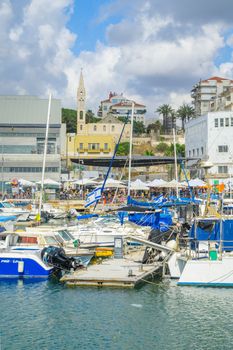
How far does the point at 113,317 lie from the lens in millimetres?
24719

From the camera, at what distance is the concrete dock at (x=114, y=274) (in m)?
29.1

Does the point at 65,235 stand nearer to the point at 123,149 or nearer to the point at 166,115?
the point at 123,149

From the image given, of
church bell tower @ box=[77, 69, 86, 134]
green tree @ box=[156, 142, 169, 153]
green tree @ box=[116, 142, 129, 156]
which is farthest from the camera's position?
church bell tower @ box=[77, 69, 86, 134]

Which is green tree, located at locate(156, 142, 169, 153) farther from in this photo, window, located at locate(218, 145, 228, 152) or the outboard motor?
the outboard motor

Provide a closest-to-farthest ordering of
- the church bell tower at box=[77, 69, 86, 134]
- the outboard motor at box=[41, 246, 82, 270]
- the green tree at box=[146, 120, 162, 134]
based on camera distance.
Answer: the outboard motor at box=[41, 246, 82, 270], the church bell tower at box=[77, 69, 86, 134], the green tree at box=[146, 120, 162, 134]

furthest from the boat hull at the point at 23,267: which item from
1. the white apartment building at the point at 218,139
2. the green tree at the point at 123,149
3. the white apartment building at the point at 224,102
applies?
the green tree at the point at 123,149

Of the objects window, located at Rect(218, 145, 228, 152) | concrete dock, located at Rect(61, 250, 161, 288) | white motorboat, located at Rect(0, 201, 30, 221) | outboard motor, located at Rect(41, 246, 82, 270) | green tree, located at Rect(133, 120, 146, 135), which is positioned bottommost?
concrete dock, located at Rect(61, 250, 161, 288)

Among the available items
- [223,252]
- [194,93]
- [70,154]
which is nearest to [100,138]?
[70,154]

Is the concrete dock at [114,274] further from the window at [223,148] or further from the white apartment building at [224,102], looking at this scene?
the white apartment building at [224,102]

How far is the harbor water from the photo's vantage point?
21516 mm

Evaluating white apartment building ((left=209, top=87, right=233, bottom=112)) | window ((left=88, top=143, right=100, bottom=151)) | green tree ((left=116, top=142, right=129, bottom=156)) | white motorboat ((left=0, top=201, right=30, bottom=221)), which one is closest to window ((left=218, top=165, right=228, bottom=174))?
white apartment building ((left=209, top=87, right=233, bottom=112))

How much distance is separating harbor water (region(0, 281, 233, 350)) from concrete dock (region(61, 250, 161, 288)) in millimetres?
467

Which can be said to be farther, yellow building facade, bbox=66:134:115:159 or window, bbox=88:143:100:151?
window, bbox=88:143:100:151

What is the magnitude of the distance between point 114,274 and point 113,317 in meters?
5.69
